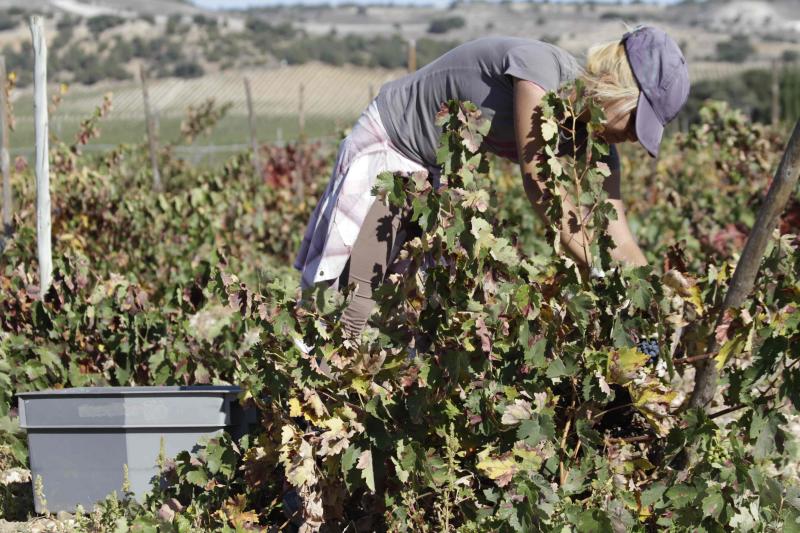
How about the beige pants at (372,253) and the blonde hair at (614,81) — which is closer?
the blonde hair at (614,81)

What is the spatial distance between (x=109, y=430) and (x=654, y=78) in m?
1.61

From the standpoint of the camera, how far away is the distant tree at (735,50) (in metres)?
63.3

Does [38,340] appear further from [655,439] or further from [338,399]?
[655,439]

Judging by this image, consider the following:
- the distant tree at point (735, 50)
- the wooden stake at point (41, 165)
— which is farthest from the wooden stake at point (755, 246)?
the distant tree at point (735, 50)

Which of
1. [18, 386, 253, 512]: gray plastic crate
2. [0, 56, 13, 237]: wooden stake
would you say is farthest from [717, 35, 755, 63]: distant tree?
[18, 386, 253, 512]: gray plastic crate

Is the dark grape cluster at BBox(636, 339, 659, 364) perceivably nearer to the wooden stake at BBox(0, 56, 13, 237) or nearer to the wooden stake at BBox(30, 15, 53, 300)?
the wooden stake at BBox(30, 15, 53, 300)

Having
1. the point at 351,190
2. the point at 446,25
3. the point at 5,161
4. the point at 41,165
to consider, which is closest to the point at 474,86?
the point at 351,190

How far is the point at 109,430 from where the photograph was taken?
288 centimetres

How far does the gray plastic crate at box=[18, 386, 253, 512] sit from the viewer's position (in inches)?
111

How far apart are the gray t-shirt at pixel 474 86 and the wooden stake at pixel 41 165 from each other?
137 centimetres

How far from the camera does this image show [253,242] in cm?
659

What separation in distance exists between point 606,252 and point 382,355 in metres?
0.55

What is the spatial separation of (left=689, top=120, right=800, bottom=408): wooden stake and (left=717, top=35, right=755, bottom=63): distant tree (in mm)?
61292

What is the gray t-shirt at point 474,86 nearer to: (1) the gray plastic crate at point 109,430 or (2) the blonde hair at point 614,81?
(2) the blonde hair at point 614,81
